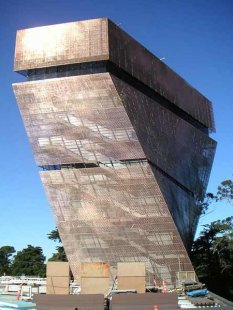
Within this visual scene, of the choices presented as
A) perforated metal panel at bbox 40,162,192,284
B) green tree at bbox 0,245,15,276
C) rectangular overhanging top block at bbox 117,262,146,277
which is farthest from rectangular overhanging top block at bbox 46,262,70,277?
green tree at bbox 0,245,15,276

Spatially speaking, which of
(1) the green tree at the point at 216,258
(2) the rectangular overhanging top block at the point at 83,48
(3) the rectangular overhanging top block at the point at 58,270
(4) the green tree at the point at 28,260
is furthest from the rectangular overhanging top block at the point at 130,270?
(4) the green tree at the point at 28,260

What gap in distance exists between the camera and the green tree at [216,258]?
Answer: 41.5 meters

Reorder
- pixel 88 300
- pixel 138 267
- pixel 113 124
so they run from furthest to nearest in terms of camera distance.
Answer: pixel 113 124 → pixel 138 267 → pixel 88 300

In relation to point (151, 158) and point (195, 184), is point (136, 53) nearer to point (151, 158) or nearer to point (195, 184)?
point (151, 158)

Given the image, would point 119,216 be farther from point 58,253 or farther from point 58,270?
point 58,253

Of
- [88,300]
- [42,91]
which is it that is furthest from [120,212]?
[88,300]

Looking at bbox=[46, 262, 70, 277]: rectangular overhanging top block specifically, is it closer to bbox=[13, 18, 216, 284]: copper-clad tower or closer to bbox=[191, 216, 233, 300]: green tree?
bbox=[13, 18, 216, 284]: copper-clad tower

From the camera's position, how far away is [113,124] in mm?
32250

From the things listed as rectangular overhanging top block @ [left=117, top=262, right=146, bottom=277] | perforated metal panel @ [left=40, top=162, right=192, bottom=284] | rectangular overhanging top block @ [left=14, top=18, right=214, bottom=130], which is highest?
rectangular overhanging top block @ [left=14, top=18, right=214, bottom=130]

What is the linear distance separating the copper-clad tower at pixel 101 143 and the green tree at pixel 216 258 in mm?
7233

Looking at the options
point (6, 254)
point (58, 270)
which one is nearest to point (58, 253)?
point (58, 270)

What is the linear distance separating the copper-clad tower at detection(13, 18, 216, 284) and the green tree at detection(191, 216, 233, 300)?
723 cm

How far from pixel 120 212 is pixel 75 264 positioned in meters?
6.31

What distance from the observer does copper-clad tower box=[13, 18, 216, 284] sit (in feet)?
106
